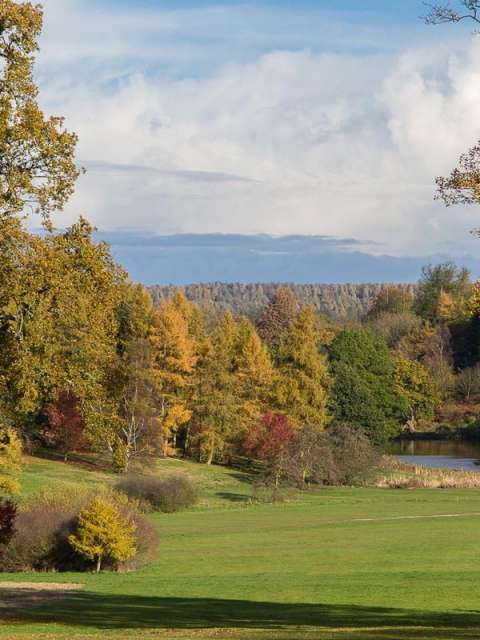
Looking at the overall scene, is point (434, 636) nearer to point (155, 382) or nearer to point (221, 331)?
point (155, 382)

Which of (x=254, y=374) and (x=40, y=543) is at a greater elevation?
(x=254, y=374)

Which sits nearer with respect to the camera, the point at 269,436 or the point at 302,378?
the point at 269,436

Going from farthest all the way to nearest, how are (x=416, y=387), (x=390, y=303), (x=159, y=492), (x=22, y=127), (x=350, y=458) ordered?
(x=390, y=303) < (x=416, y=387) < (x=350, y=458) < (x=159, y=492) < (x=22, y=127)

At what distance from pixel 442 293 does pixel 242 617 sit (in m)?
118

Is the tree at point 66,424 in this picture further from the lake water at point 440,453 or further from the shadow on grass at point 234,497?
the lake water at point 440,453

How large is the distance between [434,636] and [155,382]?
5888cm

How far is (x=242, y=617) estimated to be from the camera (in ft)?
72.1

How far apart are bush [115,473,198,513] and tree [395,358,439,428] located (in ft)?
184

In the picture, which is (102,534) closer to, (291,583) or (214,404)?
(291,583)

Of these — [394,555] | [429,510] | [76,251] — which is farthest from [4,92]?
[429,510]

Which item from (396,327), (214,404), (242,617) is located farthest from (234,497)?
(396,327)

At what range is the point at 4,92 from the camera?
2086 cm

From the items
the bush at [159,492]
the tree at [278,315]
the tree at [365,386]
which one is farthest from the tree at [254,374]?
the tree at [278,315]

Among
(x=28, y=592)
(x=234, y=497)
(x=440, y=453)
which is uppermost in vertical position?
(x=440, y=453)
